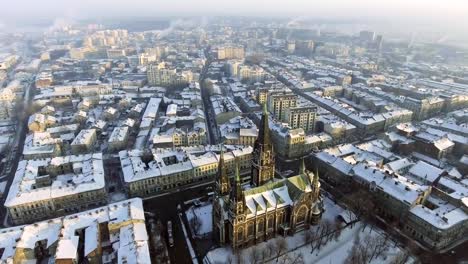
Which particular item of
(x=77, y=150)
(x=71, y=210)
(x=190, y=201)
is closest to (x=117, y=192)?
(x=71, y=210)

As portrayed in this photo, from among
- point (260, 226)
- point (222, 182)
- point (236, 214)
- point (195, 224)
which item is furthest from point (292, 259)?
point (195, 224)

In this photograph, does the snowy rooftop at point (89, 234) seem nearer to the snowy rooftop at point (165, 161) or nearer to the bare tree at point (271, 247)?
the snowy rooftop at point (165, 161)

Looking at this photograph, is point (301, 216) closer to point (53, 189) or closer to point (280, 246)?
point (280, 246)

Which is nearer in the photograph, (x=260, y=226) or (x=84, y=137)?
(x=260, y=226)

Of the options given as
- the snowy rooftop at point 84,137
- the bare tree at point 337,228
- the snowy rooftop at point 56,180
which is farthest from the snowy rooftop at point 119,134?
the bare tree at point 337,228

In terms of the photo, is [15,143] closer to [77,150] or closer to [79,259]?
[77,150]

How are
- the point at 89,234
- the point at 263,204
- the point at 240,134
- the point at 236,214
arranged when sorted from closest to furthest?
1. the point at 236,214
2. the point at 263,204
3. the point at 89,234
4. the point at 240,134

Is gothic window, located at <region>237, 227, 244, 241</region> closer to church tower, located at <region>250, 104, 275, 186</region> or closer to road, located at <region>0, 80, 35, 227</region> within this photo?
church tower, located at <region>250, 104, 275, 186</region>
